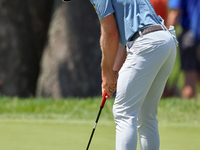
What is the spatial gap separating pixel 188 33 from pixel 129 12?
4899mm

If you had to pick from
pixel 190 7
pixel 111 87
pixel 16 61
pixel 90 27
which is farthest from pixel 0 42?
pixel 111 87

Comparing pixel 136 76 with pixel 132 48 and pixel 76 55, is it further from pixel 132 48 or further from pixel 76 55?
pixel 76 55

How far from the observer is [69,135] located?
14.8 feet

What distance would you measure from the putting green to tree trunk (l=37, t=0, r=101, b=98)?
3166mm

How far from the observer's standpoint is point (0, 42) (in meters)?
9.05

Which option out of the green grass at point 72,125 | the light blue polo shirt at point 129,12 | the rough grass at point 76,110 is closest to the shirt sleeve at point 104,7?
the light blue polo shirt at point 129,12

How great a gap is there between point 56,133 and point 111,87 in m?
1.93

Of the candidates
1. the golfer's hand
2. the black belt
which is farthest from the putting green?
the black belt

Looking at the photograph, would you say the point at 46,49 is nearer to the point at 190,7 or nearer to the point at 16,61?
the point at 16,61

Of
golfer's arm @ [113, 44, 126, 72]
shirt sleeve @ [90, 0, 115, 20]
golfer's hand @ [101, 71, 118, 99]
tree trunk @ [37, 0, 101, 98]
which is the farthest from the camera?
tree trunk @ [37, 0, 101, 98]

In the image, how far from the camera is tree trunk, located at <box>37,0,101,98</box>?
868cm

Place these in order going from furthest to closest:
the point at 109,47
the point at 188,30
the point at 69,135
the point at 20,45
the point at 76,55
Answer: the point at 20,45 < the point at 76,55 < the point at 188,30 < the point at 69,135 < the point at 109,47

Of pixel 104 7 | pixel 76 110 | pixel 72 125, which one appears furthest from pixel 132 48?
pixel 76 110

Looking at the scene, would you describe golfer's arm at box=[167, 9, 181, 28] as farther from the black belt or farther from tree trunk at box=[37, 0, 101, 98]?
the black belt
